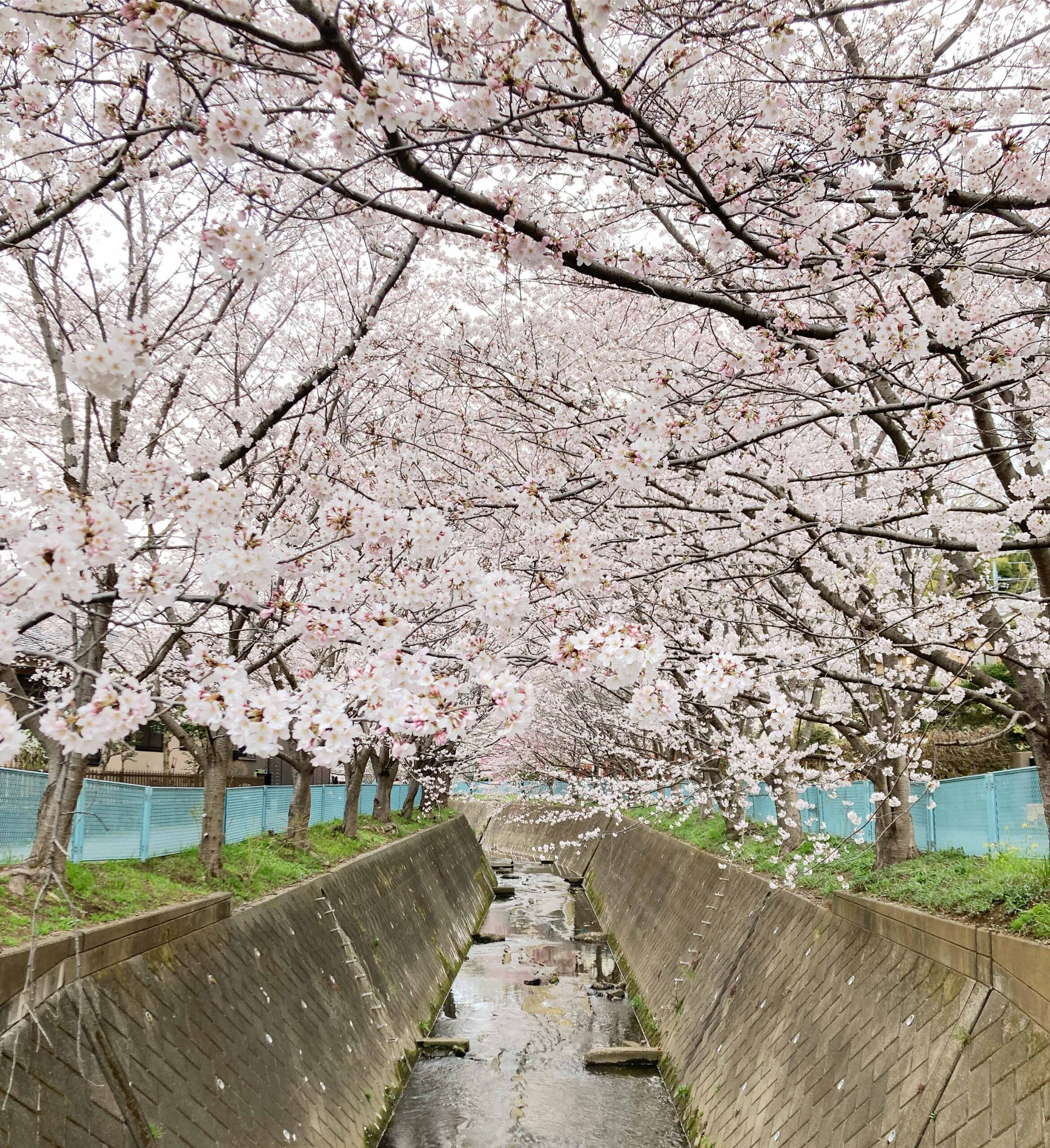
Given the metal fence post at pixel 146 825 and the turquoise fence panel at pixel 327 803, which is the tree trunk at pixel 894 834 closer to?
the metal fence post at pixel 146 825

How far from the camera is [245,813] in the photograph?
14500mm

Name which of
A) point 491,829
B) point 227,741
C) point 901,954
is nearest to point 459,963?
point 227,741

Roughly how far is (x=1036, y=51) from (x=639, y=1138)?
11.4 m

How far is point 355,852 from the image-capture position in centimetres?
1691

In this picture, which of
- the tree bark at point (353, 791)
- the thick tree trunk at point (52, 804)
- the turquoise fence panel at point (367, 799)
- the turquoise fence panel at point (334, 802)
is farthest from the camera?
the turquoise fence panel at point (367, 799)

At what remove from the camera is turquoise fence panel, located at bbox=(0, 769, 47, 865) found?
27.2 feet

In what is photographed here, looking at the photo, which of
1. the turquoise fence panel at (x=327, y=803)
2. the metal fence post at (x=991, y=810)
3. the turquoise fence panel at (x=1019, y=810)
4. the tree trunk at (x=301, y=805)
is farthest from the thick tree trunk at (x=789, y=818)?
the turquoise fence panel at (x=327, y=803)

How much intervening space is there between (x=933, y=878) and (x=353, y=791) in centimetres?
1378

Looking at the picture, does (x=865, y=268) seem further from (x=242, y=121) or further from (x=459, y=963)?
(x=459, y=963)

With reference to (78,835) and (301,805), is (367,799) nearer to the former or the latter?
(301,805)

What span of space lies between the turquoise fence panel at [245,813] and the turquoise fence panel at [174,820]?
0.70 meters

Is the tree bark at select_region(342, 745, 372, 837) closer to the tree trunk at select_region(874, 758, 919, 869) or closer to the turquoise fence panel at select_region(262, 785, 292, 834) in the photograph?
the turquoise fence panel at select_region(262, 785, 292, 834)

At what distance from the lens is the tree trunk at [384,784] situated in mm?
23594

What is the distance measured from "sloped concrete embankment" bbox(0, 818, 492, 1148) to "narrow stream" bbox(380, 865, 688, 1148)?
693 mm
